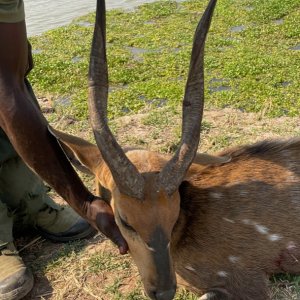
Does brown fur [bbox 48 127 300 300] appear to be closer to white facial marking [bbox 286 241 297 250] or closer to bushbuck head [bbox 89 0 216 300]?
white facial marking [bbox 286 241 297 250]

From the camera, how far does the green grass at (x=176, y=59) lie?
801 cm

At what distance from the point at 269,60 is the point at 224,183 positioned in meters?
4.74

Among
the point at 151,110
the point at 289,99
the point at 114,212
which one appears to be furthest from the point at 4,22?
the point at 289,99

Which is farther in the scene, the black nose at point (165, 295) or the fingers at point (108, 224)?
the fingers at point (108, 224)

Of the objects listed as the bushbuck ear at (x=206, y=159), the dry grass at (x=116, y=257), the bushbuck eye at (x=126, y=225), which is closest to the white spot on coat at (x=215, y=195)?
the bushbuck ear at (x=206, y=159)

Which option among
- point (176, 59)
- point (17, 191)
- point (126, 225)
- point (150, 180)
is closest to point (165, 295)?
point (126, 225)

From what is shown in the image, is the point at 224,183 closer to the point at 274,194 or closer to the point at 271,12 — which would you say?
the point at 274,194

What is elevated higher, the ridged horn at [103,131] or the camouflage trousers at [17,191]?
the ridged horn at [103,131]

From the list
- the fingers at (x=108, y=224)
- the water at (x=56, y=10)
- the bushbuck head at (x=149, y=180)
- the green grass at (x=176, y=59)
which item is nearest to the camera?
the bushbuck head at (x=149, y=180)

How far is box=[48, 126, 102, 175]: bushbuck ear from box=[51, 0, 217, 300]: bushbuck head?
18.2 inches

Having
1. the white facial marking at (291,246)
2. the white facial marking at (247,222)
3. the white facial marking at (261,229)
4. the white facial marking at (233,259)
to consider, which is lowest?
the white facial marking at (291,246)

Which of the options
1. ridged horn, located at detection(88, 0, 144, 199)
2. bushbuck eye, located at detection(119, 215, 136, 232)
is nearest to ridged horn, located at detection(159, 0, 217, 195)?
ridged horn, located at detection(88, 0, 144, 199)

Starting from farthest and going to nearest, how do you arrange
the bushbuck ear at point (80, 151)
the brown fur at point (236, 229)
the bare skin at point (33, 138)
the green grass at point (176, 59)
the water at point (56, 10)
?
1. the water at point (56, 10)
2. the green grass at point (176, 59)
3. the brown fur at point (236, 229)
4. the bushbuck ear at point (80, 151)
5. the bare skin at point (33, 138)

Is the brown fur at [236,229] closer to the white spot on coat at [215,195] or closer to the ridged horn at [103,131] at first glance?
the white spot on coat at [215,195]
